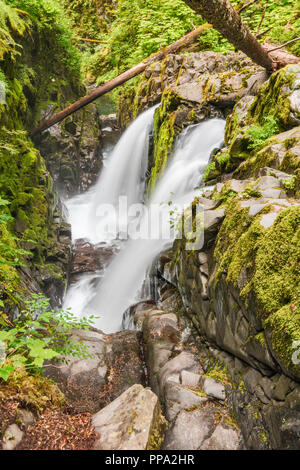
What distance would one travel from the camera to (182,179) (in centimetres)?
853

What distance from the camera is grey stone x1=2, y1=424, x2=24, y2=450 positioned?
1880 millimetres

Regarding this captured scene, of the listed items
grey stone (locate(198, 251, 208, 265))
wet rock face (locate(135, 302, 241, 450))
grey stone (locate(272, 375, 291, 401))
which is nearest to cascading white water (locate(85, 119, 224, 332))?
wet rock face (locate(135, 302, 241, 450))

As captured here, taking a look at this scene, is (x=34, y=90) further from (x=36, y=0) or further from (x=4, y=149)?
(x=4, y=149)

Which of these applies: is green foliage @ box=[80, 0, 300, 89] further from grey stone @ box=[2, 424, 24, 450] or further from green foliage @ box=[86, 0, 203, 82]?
grey stone @ box=[2, 424, 24, 450]

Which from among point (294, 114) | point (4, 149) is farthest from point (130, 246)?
point (294, 114)

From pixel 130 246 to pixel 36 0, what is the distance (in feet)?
27.3

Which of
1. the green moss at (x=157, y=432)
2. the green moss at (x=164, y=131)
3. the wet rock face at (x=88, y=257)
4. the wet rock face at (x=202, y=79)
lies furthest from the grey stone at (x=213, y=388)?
the green moss at (x=164, y=131)

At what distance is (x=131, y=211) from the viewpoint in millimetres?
12094

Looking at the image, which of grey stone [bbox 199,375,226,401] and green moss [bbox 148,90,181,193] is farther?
green moss [bbox 148,90,181,193]

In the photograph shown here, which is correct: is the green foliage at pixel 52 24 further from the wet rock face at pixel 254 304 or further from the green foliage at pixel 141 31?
the wet rock face at pixel 254 304

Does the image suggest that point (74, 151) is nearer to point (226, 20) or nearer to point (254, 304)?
point (226, 20)

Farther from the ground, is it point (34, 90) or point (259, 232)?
point (34, 90)

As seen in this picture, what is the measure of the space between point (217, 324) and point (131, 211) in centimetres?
911

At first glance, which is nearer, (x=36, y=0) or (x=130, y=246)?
(x=36, y=0)
